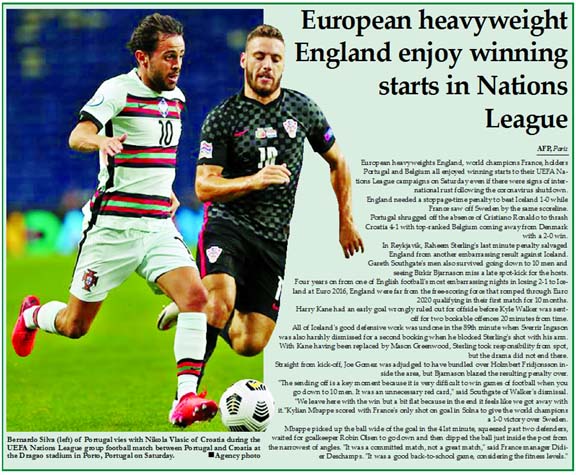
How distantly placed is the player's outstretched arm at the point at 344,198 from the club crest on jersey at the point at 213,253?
917 millimetres

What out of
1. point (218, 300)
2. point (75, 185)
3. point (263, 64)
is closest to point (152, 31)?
point (263, 64)

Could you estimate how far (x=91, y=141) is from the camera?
6297mm

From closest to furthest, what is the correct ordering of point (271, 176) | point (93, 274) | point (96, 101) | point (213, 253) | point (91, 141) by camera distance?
point (91, 141), point (96, 101), point (271, 176), point (93, 274), point (213, 253)

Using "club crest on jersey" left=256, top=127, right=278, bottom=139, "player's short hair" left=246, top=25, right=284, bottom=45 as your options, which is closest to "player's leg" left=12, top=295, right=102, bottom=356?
"club crest on jersey" left=256, top=127, right=278, bottom=139

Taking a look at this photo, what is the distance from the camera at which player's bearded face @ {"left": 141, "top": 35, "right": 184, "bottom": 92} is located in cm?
684

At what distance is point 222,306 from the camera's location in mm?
7289

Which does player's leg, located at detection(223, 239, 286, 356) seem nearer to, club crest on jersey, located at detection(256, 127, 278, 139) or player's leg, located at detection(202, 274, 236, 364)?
player's leg, located at detection(202, 274, 236, 364)

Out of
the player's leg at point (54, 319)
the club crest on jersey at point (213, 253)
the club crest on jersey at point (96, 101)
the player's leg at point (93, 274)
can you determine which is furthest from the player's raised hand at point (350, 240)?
the club crest on jersey at point (96, 101)

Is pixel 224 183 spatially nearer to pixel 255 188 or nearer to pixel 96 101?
pixel 255 188

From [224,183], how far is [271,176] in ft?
1.27

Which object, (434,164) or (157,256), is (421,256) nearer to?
(434,164)

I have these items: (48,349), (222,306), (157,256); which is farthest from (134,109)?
(48,349)

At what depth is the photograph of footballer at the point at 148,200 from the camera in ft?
22.3

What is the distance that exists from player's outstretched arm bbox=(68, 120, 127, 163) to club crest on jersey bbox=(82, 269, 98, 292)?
1000 mm
